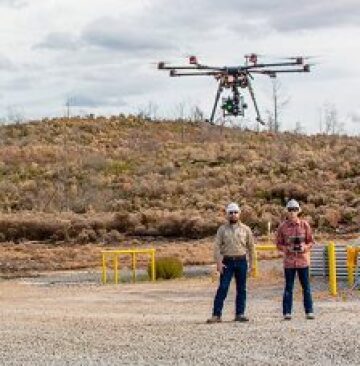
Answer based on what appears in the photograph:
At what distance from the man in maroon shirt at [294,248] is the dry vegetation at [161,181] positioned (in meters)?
32.8

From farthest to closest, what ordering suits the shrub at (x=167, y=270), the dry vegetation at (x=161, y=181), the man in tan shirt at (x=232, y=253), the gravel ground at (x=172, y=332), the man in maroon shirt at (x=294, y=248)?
the dry vegetation at (x=161, y=181) < the shrub at (x=167, y=270) < the man in maroon shirt at (x=294, y=248) < the man in tan shirt at (x=232, y=253) < the gravel ground at (x=172, y=332)

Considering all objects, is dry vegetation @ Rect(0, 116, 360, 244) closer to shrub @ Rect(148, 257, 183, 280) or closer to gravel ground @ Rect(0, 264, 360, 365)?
shrub @ Rect(148, 257, 183, 280)

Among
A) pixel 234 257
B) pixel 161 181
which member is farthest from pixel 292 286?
pixel 161 181

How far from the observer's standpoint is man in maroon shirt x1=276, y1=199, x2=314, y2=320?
1455 centimetres

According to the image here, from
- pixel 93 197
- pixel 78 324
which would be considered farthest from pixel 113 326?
pixel 93 197

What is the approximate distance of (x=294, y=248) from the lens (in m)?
14.6

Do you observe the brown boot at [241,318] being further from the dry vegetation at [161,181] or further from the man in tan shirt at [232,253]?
the dry vegetation at [161,181]

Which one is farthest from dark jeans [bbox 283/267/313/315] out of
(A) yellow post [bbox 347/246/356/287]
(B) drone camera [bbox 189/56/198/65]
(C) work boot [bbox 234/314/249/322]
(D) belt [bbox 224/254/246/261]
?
(B) drone camera [bbox 189/56/198/65]

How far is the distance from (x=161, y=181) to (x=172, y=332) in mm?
50085

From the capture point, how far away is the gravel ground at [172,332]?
1130 cm

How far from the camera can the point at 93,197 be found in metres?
60.9

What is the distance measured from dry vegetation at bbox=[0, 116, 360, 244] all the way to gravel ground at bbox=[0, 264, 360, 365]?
28.0m

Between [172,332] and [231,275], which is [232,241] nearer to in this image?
[231,275]

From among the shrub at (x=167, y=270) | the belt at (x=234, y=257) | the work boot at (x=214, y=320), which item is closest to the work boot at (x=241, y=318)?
the work boot at (x=214, y=320)
